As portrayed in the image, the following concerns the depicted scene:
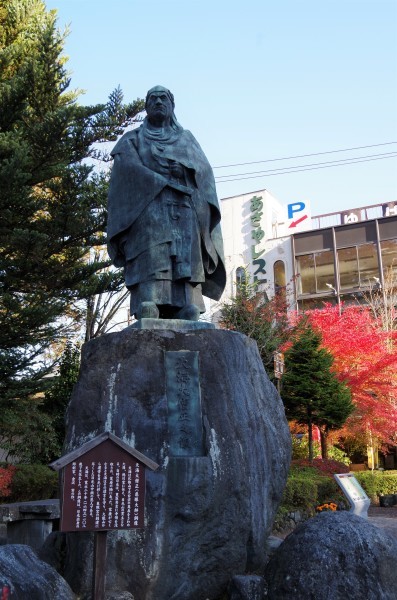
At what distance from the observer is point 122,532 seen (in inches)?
172

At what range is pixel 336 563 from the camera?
12.9 ft

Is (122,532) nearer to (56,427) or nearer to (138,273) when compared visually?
(138,273)

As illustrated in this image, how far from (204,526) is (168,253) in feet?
7.73

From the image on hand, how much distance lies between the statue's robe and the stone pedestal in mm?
561

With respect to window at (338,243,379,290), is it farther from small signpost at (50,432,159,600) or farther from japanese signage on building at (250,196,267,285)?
small signpost at (50,432,159,600)

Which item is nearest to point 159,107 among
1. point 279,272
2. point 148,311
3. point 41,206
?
point 148,311

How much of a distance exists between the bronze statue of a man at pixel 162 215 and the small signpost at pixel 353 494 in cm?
519

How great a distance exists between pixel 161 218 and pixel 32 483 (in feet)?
29.3

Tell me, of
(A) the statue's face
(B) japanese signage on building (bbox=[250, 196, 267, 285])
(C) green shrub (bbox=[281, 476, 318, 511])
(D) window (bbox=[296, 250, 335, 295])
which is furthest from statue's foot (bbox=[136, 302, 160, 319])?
(B) japanese signage on building (bbox=[250, 196, 267, 285])

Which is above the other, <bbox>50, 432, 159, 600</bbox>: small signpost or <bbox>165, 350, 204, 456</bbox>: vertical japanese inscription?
<bbox>165, 350, 204, 456</bbox>: vertical japanese inscription

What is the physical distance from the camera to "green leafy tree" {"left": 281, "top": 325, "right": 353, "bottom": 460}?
15047mm

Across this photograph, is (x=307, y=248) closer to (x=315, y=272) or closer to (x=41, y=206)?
(x=315, y=272)

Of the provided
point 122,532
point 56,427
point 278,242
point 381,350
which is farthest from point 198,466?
point 278,242

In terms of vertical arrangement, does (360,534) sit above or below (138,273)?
below
